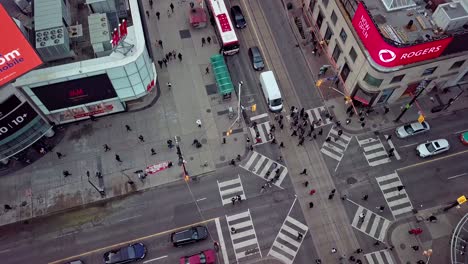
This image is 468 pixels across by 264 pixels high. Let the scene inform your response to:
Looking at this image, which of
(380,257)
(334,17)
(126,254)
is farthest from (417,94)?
(126,254)

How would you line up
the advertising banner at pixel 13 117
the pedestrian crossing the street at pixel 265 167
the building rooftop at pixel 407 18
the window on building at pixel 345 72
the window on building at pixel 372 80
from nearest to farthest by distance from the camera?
1. the advertising banner at pixel 13 117
2. the building rooftop at pixel 407 18
3. the window on building at pixel 372 80
4. the pedestrian crossing the street at pixel 265 167
5. the window on building at pixel 345 72

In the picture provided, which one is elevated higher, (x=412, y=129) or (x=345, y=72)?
(x=345, y=72)

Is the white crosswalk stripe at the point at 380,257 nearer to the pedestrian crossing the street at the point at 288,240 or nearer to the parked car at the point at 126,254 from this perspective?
the pedestrian crossing the street at the point at 288,240

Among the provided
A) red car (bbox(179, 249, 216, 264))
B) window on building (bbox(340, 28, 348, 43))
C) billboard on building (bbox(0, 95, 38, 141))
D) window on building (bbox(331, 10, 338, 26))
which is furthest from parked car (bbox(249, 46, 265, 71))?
billboard on building (bbox(0, 95, 38, 141))

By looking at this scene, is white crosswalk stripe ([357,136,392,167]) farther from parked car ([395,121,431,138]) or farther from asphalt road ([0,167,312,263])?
asphalt road ([0,167,312,263])

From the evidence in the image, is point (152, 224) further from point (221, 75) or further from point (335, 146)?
point (335, 146)

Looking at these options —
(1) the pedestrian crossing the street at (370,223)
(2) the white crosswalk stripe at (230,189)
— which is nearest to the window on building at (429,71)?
(1) the pedestrian crossing the street at (370,223)
